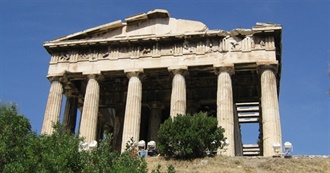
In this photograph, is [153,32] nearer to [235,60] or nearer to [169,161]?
[235,60]

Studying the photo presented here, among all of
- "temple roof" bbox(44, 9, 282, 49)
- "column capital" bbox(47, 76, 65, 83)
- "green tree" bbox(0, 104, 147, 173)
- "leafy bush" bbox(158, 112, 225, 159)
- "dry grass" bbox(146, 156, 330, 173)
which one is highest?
"temple roof" bbox(44, 9, 282, 49)

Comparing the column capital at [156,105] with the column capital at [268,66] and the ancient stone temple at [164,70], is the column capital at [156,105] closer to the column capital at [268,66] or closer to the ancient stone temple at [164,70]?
the ancient stone temple at [164,70]

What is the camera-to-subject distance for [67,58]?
38.8 metres

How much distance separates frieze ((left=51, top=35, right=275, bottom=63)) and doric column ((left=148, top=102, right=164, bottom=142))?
240 inches

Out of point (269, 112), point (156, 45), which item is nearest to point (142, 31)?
point (156, 45)

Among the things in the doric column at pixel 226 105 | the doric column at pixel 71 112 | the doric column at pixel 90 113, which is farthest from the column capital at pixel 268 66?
the doric column at pixel 71 112

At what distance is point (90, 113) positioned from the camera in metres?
36.2

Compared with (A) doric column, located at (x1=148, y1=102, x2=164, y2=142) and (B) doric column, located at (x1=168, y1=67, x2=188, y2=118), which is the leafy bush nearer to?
(B) doric column, located at (x1=168, y1=67, x2=188, y2=118)

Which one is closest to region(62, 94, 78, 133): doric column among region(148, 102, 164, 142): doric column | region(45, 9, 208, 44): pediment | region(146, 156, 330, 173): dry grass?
region(45, 9, 208, 44): pediment

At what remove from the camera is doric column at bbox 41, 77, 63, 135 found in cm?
3634

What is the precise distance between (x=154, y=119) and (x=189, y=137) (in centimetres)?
1374

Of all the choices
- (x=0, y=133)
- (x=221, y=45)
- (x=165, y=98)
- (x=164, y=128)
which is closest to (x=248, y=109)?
(x=165, y=98)

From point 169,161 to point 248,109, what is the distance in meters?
19.7

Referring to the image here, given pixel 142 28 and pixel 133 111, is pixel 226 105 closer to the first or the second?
pixel 133 111
